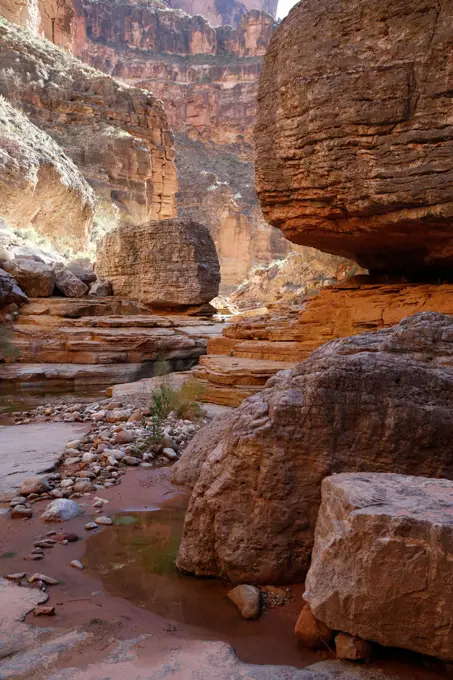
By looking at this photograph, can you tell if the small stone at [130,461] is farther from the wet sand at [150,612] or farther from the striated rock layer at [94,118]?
the striated rock layer at [94,118]

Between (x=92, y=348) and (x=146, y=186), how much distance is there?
79.1ft

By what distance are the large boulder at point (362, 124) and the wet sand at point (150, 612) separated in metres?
4.93

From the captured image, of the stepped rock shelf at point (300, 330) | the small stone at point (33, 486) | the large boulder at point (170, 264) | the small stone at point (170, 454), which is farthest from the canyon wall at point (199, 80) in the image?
the small stone at point (33, 486)

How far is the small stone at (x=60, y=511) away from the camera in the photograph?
3.32 m

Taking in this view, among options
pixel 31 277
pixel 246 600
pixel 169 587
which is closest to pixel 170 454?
pixel 169 587

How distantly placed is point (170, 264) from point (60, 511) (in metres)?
10.5

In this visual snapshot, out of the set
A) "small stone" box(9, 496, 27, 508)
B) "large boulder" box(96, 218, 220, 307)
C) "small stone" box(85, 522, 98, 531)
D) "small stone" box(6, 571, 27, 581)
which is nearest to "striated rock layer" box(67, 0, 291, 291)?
"large boulder" box(96, 218, 220, 307)

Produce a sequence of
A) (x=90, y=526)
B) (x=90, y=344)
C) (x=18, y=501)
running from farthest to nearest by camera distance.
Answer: (x=90, y=344) → (x=18, y=501) → (x=90, y=526)

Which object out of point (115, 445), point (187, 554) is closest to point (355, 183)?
point (115, 445)

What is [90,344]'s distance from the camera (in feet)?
33.8

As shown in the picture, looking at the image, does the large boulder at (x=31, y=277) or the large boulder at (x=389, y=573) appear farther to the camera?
the large boulder at (x=31, y=277)

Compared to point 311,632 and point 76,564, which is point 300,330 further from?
point 311,632

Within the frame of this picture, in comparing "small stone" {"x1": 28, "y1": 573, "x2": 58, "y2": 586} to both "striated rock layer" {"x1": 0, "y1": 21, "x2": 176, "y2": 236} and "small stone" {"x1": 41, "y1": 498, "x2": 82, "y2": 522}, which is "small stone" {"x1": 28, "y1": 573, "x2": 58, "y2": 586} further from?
"striated rock layer" {"x1": 0, "y1": 21, "x2": 176, "y2": 236}

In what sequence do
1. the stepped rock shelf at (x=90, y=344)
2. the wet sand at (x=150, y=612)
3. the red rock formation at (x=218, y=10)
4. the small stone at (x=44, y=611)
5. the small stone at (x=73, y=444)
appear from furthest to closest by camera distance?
the red rock formation at (x=218, y=10) < the stepped rock shelf at (x=90, y=344) < the small stone at (x=73, y=444) < the small stone at (x=44, y=611) < the wet sand at (x=150, y=612)
